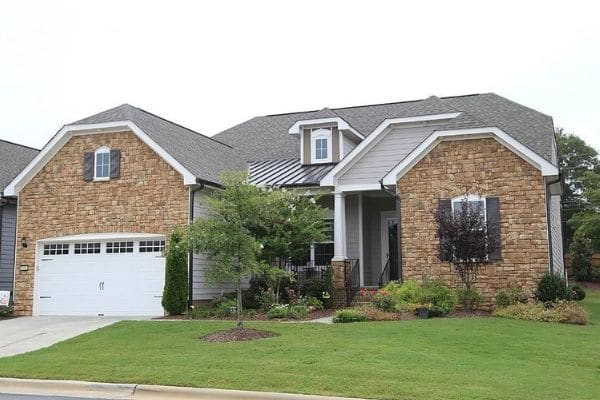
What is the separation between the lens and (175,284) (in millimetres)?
18375

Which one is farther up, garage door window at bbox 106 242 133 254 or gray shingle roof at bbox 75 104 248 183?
gray shingle roof at bbox 75 104 248 183

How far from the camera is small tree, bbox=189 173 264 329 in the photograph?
13.7m

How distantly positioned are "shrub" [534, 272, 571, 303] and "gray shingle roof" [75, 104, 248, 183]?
9176 mm

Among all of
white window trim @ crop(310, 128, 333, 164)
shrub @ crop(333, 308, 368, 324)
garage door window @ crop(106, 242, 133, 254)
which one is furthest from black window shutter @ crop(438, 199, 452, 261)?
garage door window @ crop(106, 242, 133, 254)

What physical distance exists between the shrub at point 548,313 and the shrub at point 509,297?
1.66ft

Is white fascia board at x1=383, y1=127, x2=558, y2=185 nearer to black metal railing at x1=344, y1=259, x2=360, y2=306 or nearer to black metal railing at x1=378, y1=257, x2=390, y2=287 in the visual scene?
black metal railing at x1=344, y1=259, x2=360, y2=306

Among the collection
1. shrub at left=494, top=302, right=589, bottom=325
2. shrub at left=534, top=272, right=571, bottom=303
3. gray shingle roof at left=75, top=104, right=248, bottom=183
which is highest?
gray shingle roof at left=75, top=104, right=248, bottom=183

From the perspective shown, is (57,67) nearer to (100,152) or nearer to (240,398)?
(100,152)

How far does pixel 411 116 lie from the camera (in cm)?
2066

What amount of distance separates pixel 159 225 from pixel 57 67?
5.30 meters

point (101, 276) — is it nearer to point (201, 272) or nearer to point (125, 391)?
point (201, 272)

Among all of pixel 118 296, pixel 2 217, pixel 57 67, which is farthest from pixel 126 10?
pixel 2 217

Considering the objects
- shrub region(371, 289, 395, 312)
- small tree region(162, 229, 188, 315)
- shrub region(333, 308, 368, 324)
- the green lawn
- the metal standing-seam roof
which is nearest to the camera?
the green lawn

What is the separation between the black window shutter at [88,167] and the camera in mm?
20750
